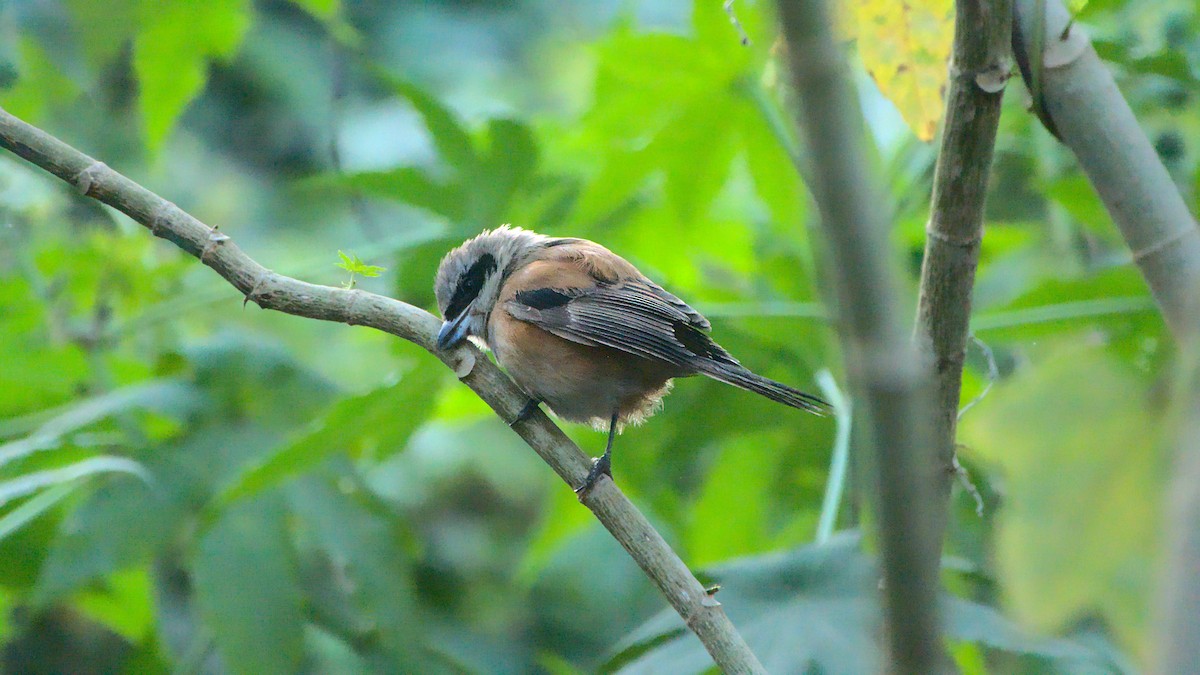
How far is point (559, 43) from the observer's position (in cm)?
761

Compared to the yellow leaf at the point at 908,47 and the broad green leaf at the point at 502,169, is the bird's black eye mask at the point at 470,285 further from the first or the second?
the yellow leaf at the point at 908,47

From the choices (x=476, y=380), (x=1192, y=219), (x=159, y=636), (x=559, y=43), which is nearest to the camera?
(x=1192, y=219)

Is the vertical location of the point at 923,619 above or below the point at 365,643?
below

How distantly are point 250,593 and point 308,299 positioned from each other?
→ 1.18m

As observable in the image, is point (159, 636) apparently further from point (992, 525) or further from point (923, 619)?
point (923, 619)

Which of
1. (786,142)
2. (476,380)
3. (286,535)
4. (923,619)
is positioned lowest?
(923,619)

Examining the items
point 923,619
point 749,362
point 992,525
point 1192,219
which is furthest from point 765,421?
point 923,619

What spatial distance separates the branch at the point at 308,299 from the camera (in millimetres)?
1495

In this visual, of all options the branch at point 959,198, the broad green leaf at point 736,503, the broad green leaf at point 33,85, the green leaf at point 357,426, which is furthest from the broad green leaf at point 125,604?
the branch at point 959,198

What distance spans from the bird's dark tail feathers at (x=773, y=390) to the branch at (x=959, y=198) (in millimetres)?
286

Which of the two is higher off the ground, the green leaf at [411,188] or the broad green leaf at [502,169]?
the broad green leaf at [502,169]

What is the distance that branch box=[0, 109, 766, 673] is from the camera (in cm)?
150

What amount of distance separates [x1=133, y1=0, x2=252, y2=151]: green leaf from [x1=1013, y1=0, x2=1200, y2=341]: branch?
6.50 feet

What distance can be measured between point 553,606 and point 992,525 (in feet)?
6.39
